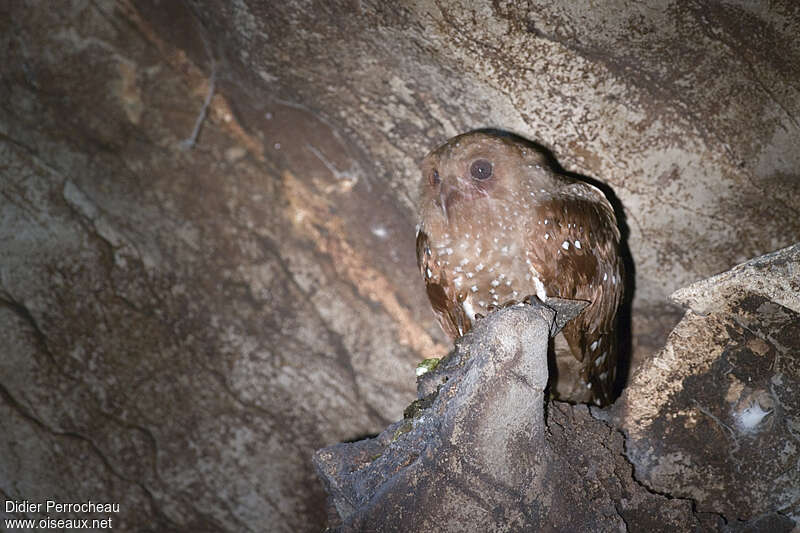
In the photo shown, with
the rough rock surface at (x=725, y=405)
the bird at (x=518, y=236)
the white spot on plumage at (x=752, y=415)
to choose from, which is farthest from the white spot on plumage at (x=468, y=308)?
the white spot on plumage at (x=752, y=415)

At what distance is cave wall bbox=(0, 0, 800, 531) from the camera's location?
2.72 meters

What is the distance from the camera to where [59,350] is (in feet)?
10.1

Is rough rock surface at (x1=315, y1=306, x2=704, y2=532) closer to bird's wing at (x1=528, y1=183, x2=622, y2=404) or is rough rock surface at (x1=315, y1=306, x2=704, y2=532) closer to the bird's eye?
bird's wing at (x1=528, y1=183, x2=622, y2=404)

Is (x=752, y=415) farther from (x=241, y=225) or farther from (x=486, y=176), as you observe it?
(x=241, y=225)

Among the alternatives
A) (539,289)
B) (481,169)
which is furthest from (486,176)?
(539,289)

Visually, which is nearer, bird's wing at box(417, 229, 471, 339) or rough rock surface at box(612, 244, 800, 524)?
rough rock surface at box(612, 244, 800, 524)

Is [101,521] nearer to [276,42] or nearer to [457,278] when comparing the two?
[457,278]

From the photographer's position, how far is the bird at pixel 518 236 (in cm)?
246

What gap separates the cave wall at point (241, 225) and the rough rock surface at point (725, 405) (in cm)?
55

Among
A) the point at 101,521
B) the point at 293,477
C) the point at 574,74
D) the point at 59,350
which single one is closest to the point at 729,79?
the point at 574,74

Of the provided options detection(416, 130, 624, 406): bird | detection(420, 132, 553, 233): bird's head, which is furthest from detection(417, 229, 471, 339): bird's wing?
detection(420, 132, 553, 233): bird's head

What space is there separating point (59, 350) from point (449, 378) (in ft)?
6.94

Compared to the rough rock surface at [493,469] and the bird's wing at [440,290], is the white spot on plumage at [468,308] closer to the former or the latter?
the bird's wing at [440,290]

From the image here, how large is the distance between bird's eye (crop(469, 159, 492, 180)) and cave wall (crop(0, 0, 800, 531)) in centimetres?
39
